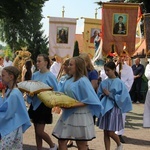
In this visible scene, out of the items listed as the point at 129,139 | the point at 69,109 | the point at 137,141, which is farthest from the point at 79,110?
the point at 129,139

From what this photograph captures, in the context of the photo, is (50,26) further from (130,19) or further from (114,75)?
(114,75)

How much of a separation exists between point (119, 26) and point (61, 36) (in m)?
3.07

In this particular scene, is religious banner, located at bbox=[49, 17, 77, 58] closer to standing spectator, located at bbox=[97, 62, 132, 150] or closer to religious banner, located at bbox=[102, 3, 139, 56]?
religious banner, located at bbox=[102, 3, 139, 56]

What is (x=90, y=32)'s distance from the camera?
56.1 ft

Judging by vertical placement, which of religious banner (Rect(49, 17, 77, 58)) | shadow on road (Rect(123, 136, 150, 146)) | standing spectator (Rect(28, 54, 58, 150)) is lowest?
shadow on road (Rect(123, 136, 150, 146))

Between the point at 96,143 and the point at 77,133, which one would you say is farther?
the point at 96,143

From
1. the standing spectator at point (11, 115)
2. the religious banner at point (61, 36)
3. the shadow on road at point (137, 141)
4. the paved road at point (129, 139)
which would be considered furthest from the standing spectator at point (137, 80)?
the standing spectator at point (11, 115)

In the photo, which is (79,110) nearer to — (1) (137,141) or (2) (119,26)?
(1) (137,141)

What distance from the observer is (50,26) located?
13.3 metres

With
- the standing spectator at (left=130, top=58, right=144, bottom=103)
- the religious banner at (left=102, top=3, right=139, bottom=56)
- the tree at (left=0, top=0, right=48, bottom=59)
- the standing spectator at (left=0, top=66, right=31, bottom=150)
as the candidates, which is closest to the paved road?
the religious banner at (left=102, top=3, right=139, bottom=56)

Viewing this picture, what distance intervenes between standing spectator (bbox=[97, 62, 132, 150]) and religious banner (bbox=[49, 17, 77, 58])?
6733mm

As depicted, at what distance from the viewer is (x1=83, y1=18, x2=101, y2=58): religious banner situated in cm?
1688

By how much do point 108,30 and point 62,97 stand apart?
5.98 m

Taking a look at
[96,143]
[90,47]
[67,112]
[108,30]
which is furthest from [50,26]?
[67,112]
